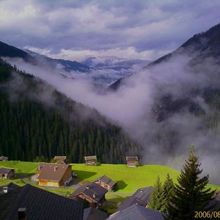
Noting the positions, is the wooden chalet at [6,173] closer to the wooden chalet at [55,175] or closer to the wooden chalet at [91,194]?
the wooden chalet at [55,175]

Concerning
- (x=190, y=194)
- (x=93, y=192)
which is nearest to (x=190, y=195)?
(x=190, y=194)

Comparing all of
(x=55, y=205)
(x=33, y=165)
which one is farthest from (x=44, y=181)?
(x=55, y=205)

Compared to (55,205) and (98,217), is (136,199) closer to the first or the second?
(98,217)

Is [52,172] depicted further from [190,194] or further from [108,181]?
[190,194]

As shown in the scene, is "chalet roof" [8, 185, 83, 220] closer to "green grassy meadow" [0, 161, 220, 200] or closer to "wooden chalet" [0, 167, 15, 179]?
"green grassy meadow" [0, 161, 220, 200]

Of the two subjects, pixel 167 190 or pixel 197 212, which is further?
pixel 167 190

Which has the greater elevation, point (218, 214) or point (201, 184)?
point (201, 184)
